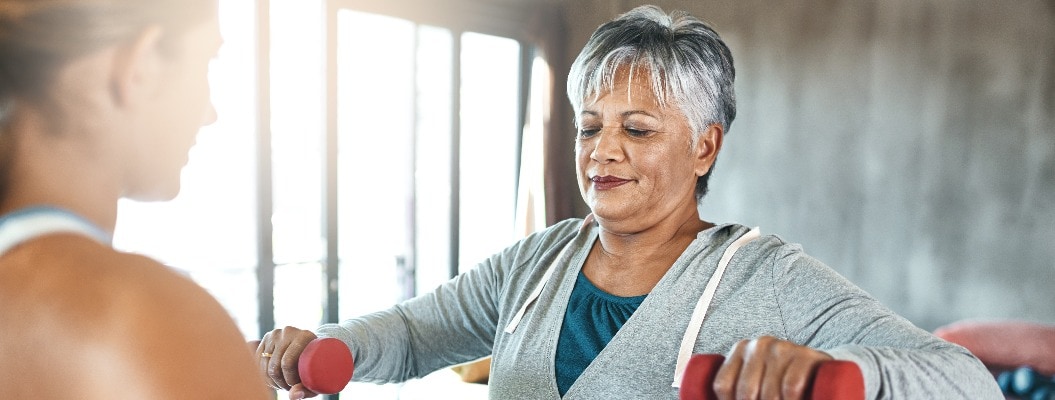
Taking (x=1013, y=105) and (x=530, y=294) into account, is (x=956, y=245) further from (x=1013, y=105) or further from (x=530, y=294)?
(x=530, y=294)

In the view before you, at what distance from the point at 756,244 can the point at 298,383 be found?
730 millimetres

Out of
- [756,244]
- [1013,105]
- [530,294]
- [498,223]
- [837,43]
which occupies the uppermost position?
[837,43]

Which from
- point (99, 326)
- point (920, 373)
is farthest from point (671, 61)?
point (99, 326)

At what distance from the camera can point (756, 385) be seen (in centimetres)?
74

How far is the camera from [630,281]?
135 centimetres

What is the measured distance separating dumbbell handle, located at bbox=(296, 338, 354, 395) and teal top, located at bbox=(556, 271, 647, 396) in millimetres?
342

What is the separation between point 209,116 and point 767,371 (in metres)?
0.53

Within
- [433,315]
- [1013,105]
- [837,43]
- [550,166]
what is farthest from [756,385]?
[550,166]

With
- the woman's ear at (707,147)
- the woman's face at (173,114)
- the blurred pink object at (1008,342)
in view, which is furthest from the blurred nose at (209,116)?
the blurred pink object at (1008,342)

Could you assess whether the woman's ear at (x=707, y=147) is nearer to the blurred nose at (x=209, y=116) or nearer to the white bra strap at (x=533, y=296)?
the white bra strap at (x=533, y=296)

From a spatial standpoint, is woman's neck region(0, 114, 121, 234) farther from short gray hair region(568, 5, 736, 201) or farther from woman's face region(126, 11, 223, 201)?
short gray hair region(568, 5, 736, 201)

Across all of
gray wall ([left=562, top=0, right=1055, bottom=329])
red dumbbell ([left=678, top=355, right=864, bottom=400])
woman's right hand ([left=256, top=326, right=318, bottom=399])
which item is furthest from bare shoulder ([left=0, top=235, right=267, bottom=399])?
gray wall ([left=562, top=0, right=1055, bottom=329])

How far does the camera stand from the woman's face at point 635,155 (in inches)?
51.9

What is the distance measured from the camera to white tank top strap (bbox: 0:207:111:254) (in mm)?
506
